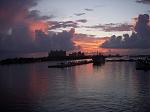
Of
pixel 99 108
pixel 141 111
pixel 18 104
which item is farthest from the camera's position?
pixel 18 104

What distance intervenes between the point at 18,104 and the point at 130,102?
1439 cm

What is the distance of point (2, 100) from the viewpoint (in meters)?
39.7

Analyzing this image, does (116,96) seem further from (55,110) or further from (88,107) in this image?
(55,110)

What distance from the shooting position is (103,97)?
41656 millimetres

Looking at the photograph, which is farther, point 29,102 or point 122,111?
point 29,102

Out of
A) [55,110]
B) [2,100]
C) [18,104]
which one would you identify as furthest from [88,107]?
[2,100]

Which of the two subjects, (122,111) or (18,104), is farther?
(18,104)

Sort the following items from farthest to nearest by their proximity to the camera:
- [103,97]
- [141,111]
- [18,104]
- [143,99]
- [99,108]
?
1. [103,97]
2. [143,99]
3. [18,104]
4. [99,108]
5. [141,111]

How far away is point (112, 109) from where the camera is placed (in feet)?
108

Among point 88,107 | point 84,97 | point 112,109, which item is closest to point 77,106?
point 88,107

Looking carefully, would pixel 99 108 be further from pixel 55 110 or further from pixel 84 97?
pixel 84 97

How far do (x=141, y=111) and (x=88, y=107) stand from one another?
6.29m

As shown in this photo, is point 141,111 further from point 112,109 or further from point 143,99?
point 143,99

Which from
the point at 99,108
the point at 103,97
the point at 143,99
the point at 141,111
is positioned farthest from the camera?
the point at 103,97
